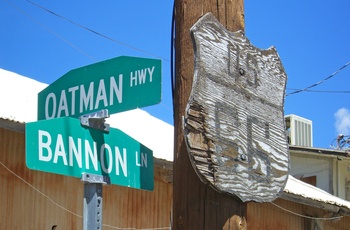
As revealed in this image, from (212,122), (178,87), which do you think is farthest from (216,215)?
(178,87)

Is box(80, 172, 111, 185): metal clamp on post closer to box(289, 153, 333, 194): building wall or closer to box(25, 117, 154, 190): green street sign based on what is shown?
box(25, 117, 154, 190): green street sign

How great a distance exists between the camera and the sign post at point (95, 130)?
3.95 m

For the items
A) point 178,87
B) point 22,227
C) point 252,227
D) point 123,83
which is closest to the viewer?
point 178,87

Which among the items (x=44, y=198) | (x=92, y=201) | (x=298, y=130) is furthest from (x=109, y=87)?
(x=298, y=130)

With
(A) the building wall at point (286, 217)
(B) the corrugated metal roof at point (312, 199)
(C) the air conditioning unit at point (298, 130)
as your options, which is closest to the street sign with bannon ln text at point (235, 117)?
(B) the corrugated metal roof at point (312, 199)

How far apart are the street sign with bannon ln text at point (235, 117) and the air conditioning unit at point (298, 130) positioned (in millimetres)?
16736

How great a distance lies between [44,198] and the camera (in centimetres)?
785

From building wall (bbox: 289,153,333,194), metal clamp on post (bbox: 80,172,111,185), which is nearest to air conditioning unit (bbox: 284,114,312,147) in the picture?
building wall (bbox: 289,153,333,194)

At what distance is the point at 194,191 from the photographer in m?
3.71

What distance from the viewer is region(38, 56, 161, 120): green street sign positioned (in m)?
4.45

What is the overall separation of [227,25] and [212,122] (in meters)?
0.65

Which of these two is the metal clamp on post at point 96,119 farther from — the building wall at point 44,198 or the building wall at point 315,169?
the building wall at point 315,169

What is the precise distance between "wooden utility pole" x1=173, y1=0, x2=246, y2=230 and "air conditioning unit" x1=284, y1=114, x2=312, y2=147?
668 inches

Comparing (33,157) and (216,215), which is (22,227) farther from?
(216,215)
